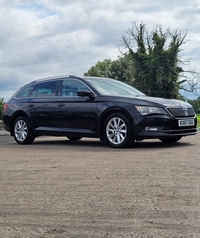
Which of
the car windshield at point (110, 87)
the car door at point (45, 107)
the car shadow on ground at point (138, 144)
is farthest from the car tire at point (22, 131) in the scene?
the car windshield at point (110, 87)

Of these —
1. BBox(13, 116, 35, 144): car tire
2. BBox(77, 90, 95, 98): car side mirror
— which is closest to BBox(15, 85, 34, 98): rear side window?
BBox(13, 116, 35, 144): car tire

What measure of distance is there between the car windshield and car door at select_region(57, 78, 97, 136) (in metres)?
0.25

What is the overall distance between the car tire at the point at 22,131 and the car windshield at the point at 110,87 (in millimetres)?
2029

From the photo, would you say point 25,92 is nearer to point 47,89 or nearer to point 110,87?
point 47,89

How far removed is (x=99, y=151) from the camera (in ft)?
30.8

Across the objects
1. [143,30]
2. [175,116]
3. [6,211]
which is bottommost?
[6,211]

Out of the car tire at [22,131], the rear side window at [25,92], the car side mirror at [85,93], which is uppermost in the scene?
the rear side window at [25,92]

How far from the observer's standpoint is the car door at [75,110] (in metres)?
10.4

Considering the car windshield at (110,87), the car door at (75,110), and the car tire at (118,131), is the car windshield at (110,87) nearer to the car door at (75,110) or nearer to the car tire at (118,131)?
the car door at (75,110)

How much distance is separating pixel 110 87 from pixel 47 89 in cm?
170

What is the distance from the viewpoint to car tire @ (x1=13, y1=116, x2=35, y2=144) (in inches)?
464

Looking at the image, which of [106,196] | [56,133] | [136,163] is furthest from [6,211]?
[56,133]

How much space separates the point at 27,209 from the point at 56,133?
6.93m

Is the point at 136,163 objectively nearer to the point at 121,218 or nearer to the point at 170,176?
the point at 170,176
